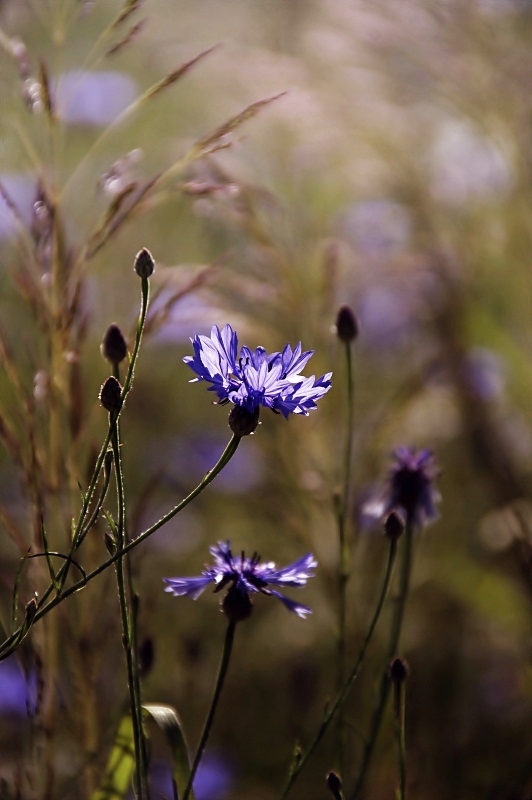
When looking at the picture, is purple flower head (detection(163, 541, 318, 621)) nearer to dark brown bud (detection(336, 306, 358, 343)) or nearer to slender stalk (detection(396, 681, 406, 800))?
slender stalk (detection(396, 681, 406, 800))

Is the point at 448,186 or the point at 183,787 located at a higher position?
the point at 448,186

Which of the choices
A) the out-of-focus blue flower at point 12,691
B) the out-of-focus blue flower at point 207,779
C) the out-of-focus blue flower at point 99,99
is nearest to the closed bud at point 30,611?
the out-of-focus blue flower at point 12,691

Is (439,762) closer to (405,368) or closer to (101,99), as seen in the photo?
(405,368)

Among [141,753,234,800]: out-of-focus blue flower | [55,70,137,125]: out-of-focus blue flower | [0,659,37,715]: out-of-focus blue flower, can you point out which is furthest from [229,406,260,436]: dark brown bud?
[55,70,137,125]: out-of-focus blue flower

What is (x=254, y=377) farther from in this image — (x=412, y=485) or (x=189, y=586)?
(x=412, y=485)

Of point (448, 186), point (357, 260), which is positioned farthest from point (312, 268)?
point (448, 186)

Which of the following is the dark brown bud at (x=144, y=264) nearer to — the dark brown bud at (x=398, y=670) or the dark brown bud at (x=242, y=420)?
the dark brown bud at (x=242, y=420)
